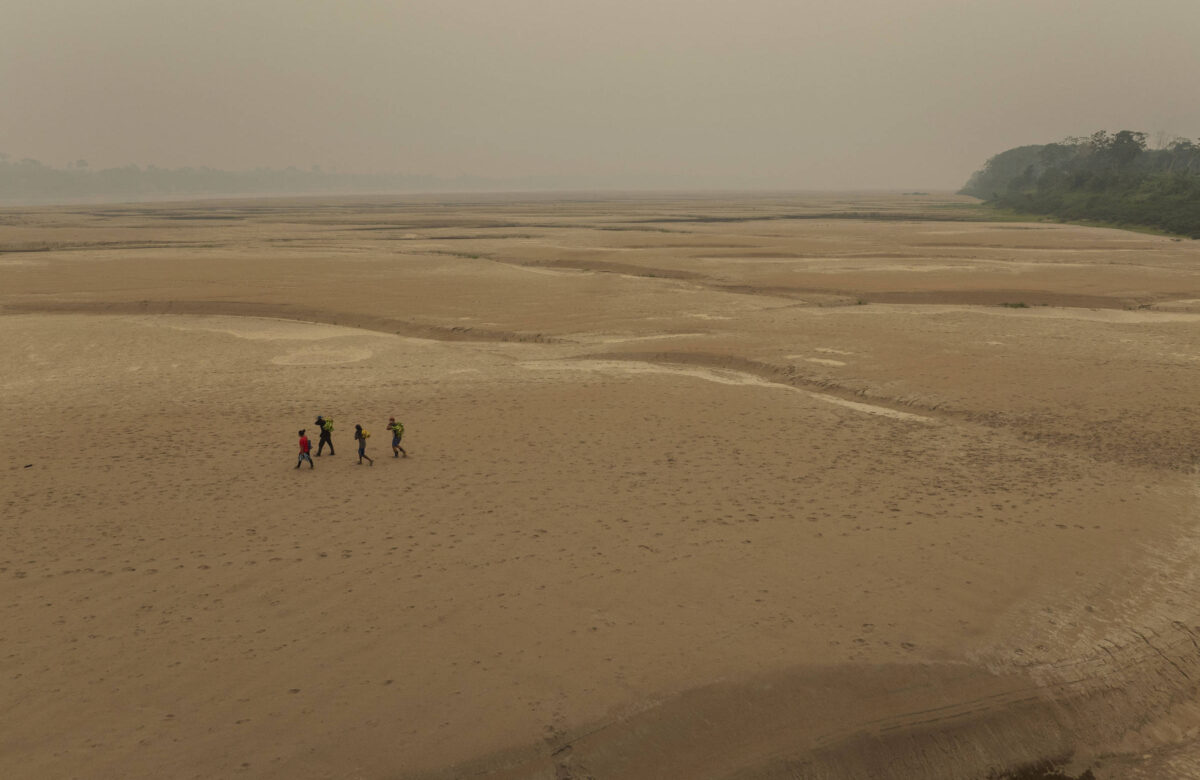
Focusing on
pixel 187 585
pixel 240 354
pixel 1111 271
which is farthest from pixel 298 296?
pixel 1111 271

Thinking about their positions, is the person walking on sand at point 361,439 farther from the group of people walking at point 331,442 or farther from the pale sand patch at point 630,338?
the pale sand patch at point 630,338

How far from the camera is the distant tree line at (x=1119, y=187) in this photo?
77.5 m

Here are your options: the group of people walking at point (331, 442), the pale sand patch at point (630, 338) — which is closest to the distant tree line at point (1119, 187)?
the pale sand patch at point (630, 338)

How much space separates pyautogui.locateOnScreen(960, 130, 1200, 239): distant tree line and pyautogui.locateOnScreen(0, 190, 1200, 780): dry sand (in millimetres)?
62613

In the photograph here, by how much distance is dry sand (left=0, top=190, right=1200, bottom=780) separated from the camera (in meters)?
7.94

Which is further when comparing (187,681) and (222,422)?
(222,422)

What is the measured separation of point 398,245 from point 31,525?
51.6 m

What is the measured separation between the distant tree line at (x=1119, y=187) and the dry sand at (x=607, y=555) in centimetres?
6261

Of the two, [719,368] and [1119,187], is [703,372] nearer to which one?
[719,368]

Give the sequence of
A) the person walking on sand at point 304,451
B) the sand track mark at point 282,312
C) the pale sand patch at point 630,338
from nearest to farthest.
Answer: the person walking on sand at point 304,451
the pale sand patch at point 630,338
the sand track mark at point 282,312

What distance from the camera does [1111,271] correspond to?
4122cm

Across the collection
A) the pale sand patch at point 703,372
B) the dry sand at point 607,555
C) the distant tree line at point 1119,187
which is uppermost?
the distant tree line at point 1119,187

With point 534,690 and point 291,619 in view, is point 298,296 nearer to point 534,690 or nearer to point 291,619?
point 291,619

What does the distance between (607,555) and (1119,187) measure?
112 meters
